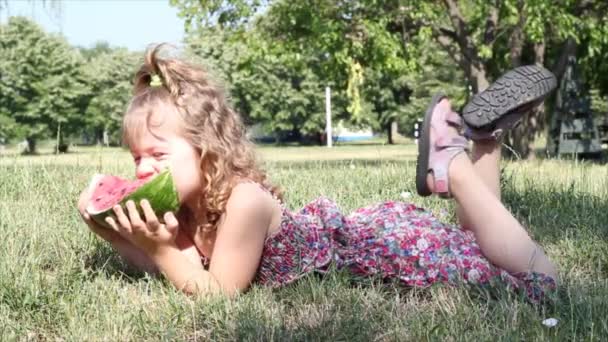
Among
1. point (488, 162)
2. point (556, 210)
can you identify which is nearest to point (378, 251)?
point (488, 162)

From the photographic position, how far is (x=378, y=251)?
10.9 feet

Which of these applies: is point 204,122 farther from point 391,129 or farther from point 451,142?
point 391,129

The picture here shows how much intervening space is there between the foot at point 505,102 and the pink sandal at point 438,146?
0.30ft

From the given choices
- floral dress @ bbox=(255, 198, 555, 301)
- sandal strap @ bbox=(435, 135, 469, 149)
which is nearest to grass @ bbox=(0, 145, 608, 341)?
floral dress @ bbox=(255, 198, 555, 301)

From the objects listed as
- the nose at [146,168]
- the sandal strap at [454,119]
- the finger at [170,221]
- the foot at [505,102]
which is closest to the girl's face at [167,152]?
the nose at [146,168]

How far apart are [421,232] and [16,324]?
1.69 m

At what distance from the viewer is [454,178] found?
3.05m

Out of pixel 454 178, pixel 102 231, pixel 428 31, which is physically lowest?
pixel 102 231

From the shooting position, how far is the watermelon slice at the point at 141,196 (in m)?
2.79

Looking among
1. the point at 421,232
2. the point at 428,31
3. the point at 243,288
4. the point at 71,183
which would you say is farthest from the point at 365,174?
the point at 428,31

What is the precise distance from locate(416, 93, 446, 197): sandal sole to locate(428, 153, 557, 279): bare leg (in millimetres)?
33

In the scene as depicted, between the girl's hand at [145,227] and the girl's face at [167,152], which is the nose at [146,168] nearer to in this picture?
the girl's face at [167,152]

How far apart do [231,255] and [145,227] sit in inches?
13.4

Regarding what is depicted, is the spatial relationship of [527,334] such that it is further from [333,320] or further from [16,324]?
[16,324]
